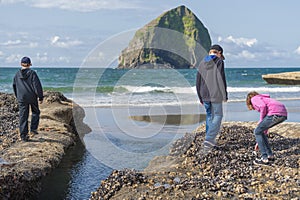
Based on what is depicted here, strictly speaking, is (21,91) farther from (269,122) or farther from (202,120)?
(202,120)

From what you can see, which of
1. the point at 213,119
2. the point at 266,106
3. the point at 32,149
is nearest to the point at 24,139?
the point at 32,149

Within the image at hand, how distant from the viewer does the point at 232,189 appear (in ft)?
23.0

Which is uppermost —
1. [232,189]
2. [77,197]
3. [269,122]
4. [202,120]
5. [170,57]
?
[269,122]

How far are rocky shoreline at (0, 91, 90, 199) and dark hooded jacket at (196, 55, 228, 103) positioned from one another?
3690mm

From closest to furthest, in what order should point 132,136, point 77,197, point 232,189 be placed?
point 232,189, point 77,197, point 132,136

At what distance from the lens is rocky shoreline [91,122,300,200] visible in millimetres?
6902

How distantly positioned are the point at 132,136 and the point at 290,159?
733 centimetres

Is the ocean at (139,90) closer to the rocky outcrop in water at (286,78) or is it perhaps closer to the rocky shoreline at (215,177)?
the rocky outcrop in water at (286,78)

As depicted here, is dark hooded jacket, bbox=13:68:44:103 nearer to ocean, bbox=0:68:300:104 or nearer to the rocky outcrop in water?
the rocky outcrop in water

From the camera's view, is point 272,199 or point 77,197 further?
point 77,197

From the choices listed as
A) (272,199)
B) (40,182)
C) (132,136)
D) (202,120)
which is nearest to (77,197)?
(40,182)

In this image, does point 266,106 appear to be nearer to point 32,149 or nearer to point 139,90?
point 32,149

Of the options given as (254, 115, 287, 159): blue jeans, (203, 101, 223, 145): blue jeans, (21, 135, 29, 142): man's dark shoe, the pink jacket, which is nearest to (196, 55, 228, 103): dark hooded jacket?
(203, 101, 223, 145): blue jeans

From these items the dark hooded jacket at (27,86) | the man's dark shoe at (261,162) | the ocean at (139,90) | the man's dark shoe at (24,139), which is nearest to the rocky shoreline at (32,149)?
the man's dark shoe at (24,139)
